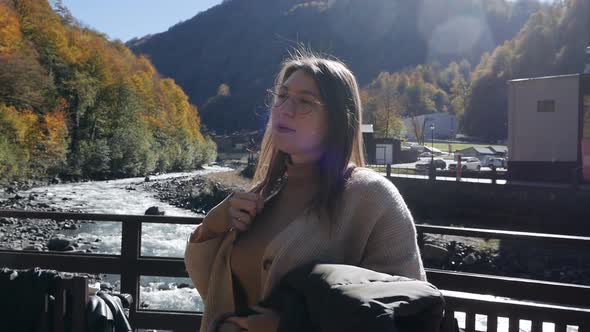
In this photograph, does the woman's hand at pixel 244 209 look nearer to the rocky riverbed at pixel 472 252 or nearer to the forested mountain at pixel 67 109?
the rocky riverbed at pixel 472 252

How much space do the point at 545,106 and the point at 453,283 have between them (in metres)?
29.4

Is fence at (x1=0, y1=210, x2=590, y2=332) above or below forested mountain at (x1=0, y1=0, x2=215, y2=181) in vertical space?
below

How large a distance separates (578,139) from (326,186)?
30.3 meters

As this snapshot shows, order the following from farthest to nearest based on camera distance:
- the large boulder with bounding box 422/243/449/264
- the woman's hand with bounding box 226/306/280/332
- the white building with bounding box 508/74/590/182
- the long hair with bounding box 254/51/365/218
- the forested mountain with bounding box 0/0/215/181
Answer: the forested mountain with bounding box 0/0/215/181
the white building with bounding box 508/74/590/182
the large boulder with bounding box 422/243/449/264
the long hair with bounding box 254/51/365/218
the woman's hand with bounding box 226/306/280/332

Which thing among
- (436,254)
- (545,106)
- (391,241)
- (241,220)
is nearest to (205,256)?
(241,220)

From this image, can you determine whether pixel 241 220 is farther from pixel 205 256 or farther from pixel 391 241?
pixel 391 241

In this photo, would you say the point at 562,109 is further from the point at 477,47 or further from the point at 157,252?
the point at 477,47

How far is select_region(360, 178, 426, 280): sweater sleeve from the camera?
5.52 feet

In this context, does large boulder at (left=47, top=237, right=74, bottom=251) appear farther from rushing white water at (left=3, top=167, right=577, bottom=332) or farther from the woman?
the woman

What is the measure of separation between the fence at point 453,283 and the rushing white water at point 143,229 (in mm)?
9443

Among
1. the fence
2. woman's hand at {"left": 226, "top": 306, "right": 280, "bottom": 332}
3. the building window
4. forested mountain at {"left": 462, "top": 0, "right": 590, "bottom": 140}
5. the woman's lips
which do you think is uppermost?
forested mountain at {"left": 462, "top": 0, "right": 590, "bottom": 140}

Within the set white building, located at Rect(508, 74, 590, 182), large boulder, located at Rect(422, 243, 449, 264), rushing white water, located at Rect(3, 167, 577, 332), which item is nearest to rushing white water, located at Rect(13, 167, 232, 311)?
rushing white water, located at Rect(3, 167, 577, 332)

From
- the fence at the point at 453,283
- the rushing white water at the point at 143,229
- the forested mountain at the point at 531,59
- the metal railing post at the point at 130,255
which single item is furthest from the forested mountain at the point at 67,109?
the forested mountain at the point at 531,59

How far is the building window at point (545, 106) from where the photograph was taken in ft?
98.2
